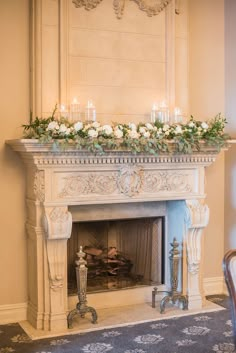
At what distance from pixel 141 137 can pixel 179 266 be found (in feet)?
4.22

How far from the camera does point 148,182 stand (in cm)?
445

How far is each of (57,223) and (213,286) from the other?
1.90 m

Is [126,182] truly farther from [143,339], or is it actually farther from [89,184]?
[143,339]

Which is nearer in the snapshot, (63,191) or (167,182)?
(63,191)

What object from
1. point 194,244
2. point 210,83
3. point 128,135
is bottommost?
point 194,244

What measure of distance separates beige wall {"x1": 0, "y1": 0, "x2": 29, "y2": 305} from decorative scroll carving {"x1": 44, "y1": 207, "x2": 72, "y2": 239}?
395 millimetres

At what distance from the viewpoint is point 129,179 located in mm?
4340

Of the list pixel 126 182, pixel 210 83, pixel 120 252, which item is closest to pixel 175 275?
pixel 120 252

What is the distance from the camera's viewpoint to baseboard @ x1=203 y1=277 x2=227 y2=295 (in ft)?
16.8

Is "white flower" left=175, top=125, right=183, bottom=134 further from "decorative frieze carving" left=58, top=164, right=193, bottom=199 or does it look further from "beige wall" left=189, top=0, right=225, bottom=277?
"beige wall" left=189, top=0, right=225, bottom=277

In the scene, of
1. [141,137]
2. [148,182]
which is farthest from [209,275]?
[141,137]

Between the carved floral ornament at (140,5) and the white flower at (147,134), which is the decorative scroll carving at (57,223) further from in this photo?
the carved floral ornament at (140,5)

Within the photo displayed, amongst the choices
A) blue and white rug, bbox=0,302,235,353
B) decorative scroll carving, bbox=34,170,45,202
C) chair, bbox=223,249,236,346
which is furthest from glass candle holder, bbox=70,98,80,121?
chair, bbox=223,249,236,346

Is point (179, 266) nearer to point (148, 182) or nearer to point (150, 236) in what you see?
point (150, 236)
